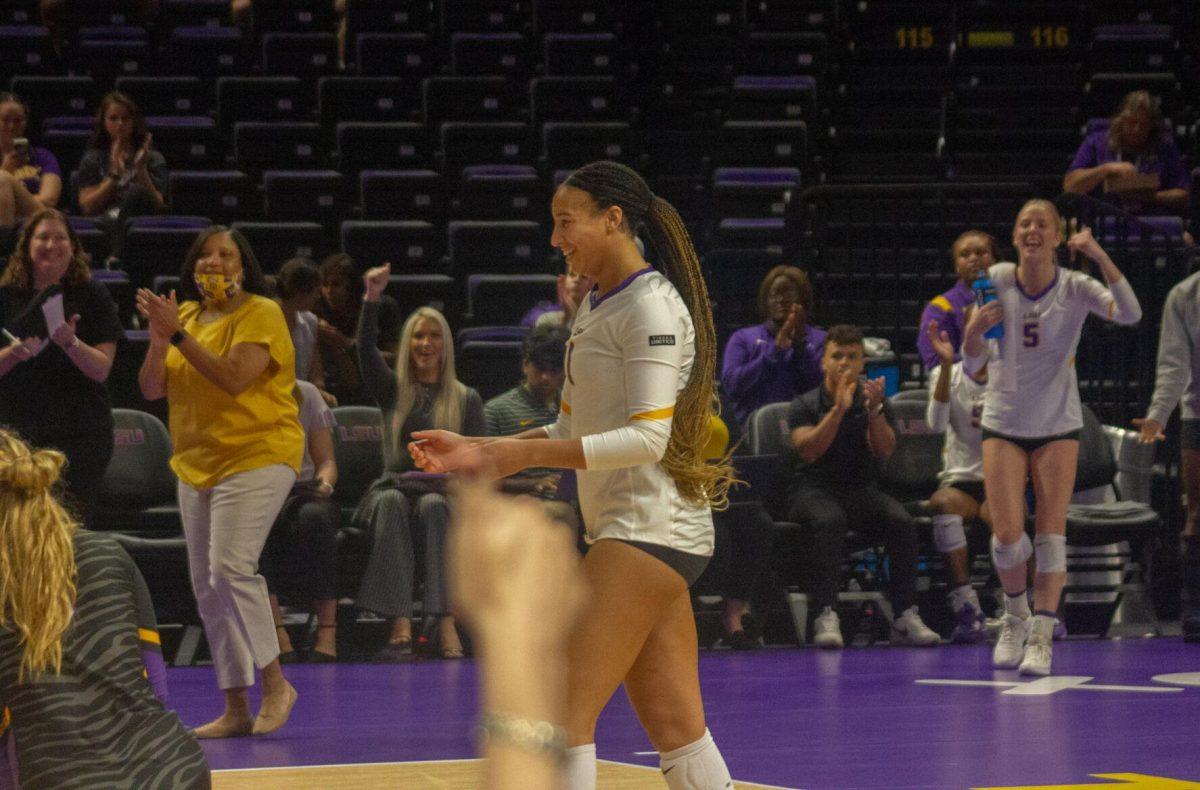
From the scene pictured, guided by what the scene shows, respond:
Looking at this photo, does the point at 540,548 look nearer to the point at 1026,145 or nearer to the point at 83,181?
the point at 83,181

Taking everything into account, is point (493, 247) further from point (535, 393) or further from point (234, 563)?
point (234, 563)

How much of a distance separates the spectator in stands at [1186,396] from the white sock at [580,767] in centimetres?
522

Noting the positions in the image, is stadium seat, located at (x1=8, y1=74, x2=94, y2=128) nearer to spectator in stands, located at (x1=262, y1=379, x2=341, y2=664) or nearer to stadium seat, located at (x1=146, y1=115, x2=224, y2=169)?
stadium seat, located at (x1=146, y1=115, x2=224, y2=169)

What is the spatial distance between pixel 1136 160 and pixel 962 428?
9.56 feet

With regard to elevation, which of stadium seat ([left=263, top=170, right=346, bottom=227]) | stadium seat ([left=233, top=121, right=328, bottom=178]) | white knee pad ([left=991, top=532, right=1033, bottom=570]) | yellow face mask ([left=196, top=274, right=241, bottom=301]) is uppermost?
stadium seat ([left=233, top=121, right=328, bottom=178])

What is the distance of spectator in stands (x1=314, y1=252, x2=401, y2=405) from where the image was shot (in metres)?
9.09

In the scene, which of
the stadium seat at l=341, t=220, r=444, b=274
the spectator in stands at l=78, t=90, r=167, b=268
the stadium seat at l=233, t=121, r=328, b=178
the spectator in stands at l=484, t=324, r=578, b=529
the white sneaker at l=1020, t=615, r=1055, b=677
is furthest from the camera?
the stadium seat at l=233, t=121, r=328, b=178

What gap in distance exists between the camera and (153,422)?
8.46 metres

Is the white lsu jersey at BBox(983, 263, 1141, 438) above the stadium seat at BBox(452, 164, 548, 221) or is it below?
below

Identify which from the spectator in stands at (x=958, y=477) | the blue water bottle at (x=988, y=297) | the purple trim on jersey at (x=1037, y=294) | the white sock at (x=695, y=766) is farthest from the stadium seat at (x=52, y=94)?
the white sock at (x=695, y=766)

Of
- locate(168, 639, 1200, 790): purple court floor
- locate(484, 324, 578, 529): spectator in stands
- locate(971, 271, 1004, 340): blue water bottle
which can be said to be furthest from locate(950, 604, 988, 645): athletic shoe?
locate(484, 324, 578, 529): spectator in stands

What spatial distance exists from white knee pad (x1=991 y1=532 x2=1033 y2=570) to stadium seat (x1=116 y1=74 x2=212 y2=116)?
287 inches

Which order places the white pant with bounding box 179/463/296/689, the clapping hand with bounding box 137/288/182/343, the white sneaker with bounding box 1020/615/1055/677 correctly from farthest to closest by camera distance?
the white sneaker with bounding box 1020/615/1055/677
the white pant with bounding box 179/463/296/689
the clapping hand with bounding box 137/288/182/343

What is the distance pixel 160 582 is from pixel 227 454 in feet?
8.70
